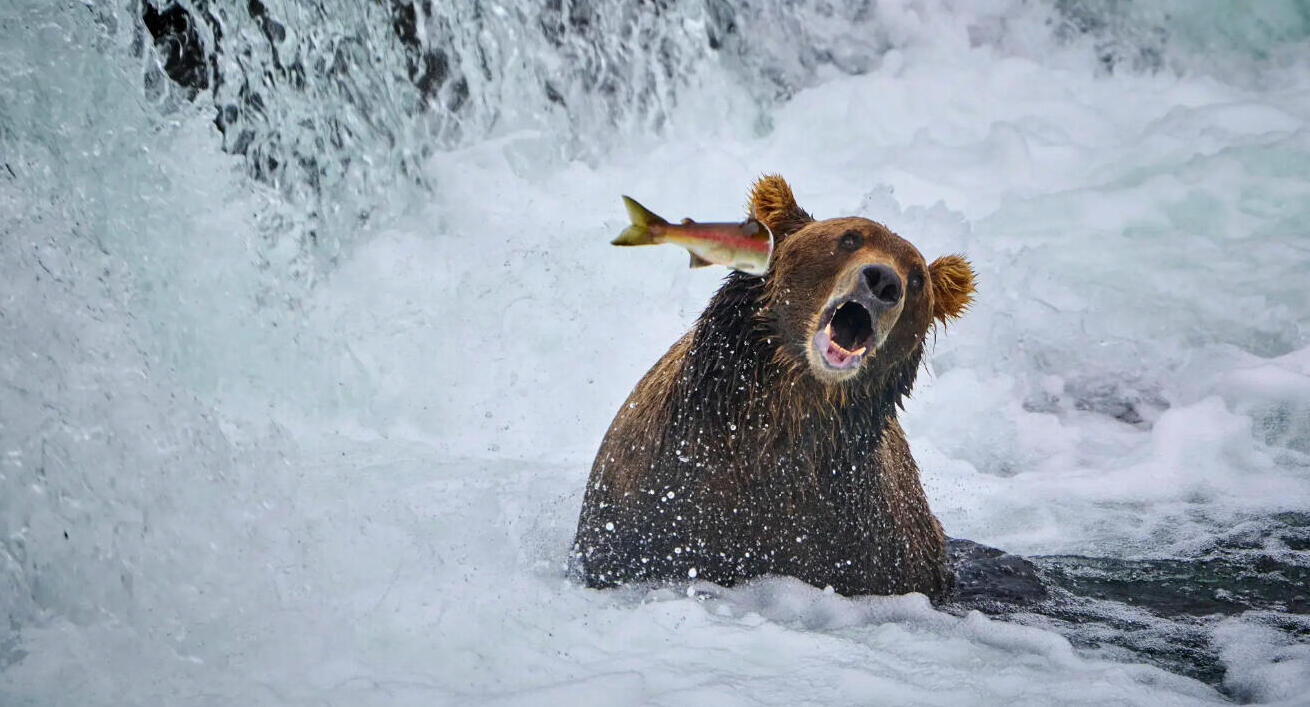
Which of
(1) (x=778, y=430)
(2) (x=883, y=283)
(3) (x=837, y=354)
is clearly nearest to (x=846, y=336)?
(3) (x=837, y=354)

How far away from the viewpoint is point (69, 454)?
349 cm

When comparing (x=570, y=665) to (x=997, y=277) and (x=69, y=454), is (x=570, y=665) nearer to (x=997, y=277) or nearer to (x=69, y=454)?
(x=69, y=454)

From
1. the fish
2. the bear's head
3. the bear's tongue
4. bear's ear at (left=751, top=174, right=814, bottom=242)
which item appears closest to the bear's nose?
the bear's head

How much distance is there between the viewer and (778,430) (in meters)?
3.82

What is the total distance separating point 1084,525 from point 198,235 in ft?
14.8

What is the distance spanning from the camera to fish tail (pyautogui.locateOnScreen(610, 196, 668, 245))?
2.95m

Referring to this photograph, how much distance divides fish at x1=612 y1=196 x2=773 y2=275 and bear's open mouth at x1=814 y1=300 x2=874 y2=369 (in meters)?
0.36

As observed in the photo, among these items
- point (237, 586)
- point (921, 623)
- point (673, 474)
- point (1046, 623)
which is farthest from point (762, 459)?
point (237, 586)

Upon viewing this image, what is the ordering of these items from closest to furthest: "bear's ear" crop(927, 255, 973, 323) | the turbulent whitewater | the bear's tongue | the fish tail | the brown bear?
the fish tail, the turbulent whitewater, the bear's tongue, the brown bear, "bear's ear" crop(927, 255, 973, 323)

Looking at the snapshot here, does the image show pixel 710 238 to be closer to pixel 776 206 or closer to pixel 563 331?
pixel 776 206

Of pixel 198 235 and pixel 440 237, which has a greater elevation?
pixel 440 237

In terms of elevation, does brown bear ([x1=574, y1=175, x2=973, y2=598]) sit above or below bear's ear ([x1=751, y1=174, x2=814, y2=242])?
below

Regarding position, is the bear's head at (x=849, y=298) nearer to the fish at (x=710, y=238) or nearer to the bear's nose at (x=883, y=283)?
the bear's nose at (x=883, y=283)

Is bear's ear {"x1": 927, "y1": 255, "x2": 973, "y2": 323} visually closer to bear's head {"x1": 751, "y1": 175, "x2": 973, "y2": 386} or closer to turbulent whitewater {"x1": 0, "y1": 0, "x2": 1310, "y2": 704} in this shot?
bear's head {"x1": 751, "y1": 175, "x2": 973, "y2": 386}
